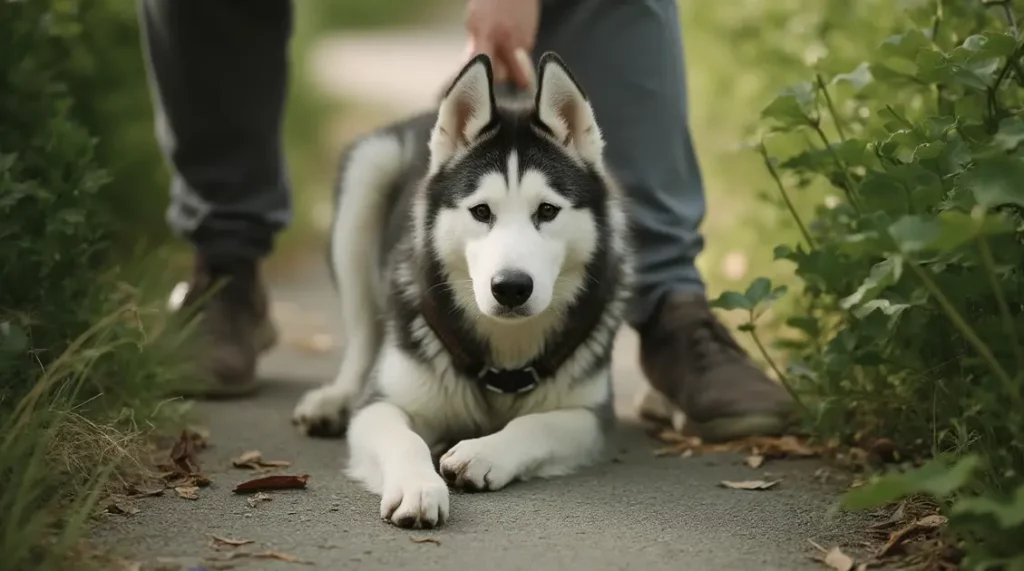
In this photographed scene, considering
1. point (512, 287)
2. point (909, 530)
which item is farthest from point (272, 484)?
point (909, 530)

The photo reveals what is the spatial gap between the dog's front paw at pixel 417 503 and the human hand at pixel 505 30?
3.92 ft

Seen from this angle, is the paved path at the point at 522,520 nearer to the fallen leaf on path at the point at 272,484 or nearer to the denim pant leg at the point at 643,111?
the fallen leaf on path at the point at 272,484

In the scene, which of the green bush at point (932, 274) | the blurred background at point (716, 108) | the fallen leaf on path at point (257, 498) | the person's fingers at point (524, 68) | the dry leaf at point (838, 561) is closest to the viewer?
the green bush at point (932, 274)

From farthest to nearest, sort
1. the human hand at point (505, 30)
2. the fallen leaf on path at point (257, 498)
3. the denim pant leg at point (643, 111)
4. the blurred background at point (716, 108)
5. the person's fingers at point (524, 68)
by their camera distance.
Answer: the blurred background at point (716, 108) → the denim pant leg at point (643, 111) → the person's fingers at point (524, 68) → the human hand at point (505, 30) → the fallen leaf on path at point (257, 498)

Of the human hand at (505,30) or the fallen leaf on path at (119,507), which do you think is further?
the human hand at (505,30)

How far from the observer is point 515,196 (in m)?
2.63

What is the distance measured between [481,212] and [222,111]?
4.48 ft

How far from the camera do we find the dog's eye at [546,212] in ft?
8.71

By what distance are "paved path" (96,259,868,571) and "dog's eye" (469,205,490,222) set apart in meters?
0.61

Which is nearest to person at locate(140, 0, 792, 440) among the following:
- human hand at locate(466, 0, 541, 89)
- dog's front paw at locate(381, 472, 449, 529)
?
human hand at locate(466, 0, 541, 89)

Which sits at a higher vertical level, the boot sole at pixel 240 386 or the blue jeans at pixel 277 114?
the blue jeans at pixel 277 114

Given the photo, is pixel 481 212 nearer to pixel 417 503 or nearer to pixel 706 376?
pixel 417 503

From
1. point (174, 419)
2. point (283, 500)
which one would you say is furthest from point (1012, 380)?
point (174, 419)

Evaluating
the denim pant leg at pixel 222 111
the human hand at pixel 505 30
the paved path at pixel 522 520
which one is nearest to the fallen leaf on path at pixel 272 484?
the paved path at pixel 522 520
